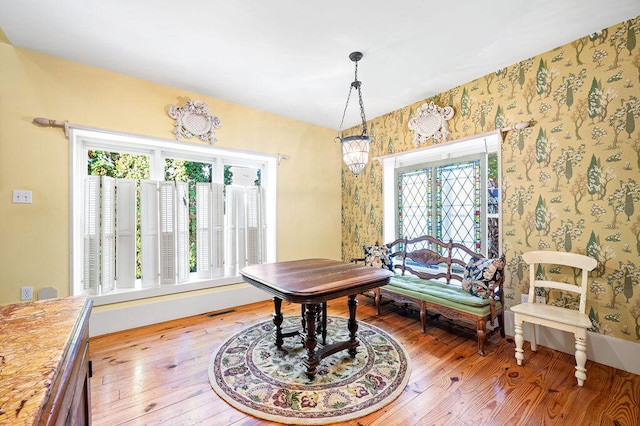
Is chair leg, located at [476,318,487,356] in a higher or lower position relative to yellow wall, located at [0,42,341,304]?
lower

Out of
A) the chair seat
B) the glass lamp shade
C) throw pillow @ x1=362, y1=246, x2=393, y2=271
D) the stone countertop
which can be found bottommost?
the chair seat

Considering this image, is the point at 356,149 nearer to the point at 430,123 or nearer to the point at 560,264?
the point at 430,123

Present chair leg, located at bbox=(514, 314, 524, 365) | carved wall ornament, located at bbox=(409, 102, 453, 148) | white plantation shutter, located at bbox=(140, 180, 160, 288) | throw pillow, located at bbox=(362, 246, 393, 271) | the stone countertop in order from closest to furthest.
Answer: the stone countertop, chair leg, located at bbox=(514, 314, 524, 365), white plantation shutter, located at bbox=(140, 180, 160, 288), carved wall ornament, located at bbox=(409, 102, 453, 148), throw pillow, located at bbox=(362, 246, 393, 271)

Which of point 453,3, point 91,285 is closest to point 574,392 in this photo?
point 453,3

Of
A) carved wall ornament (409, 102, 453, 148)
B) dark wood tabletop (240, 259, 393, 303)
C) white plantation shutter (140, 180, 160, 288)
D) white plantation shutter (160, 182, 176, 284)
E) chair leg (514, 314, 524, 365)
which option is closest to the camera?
dark wood tabletop (240, 259, 393, 303)

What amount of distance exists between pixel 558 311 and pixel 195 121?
404 cm

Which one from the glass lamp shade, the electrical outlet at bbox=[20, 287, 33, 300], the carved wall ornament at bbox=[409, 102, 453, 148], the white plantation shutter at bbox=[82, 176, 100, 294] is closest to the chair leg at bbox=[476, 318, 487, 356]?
the glass lamp shade

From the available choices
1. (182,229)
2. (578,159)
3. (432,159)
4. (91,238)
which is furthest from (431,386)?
(91,238)

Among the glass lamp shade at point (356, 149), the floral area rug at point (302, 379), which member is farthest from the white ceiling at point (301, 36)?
the floral area rug at point (302, 379)

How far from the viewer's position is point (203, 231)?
3.37 metres

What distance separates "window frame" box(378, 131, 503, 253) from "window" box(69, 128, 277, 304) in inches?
68.2

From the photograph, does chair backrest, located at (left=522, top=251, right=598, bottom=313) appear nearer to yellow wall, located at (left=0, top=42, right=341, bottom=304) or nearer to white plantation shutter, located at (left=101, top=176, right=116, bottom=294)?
yellow wall, located at (left=0, top=42, right=341, bottom=304)

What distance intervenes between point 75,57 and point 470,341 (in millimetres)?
4559

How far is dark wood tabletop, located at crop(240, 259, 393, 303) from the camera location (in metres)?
1.77
